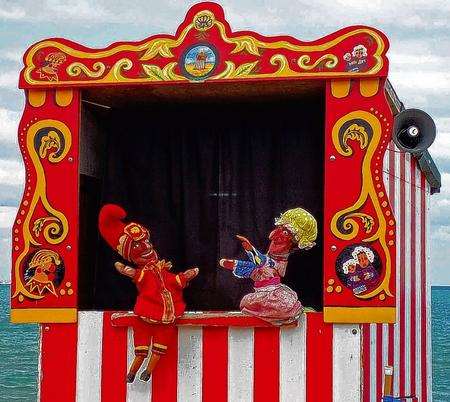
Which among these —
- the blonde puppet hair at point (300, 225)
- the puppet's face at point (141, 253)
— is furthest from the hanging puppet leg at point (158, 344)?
the blonde puppet hair at point (300, 225)

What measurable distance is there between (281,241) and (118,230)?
0.88 m

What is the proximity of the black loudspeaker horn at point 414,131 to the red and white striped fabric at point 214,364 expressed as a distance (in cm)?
117

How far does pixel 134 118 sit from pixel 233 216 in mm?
856

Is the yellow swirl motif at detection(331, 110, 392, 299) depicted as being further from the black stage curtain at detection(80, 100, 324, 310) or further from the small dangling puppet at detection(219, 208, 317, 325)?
the black stage curtain at detection(80, 100, 324, 310)

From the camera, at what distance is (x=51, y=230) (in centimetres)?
643

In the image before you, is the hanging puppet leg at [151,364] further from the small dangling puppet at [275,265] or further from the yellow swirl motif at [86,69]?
the yellow swirl motif at [86,69]

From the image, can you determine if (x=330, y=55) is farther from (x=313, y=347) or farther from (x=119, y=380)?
(x=119, y=380)

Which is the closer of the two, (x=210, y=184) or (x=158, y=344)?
(x=158, y=344)

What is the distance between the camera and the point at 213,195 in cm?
711

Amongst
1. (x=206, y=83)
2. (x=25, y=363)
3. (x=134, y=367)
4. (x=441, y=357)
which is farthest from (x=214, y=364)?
(x=441, y=357)

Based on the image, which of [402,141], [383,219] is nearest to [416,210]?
[402,141]

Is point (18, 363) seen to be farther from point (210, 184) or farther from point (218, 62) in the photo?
point (218, 62)

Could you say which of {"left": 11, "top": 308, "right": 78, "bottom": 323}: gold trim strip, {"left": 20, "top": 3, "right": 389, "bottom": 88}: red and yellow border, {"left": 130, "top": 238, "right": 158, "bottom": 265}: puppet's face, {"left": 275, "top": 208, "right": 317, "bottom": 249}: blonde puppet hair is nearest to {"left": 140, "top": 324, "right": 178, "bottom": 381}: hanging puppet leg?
{"left": 130, "top": 238, "right": 158, "bottom": 265}: puppet's face

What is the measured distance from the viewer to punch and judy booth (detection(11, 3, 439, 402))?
6.17 m
